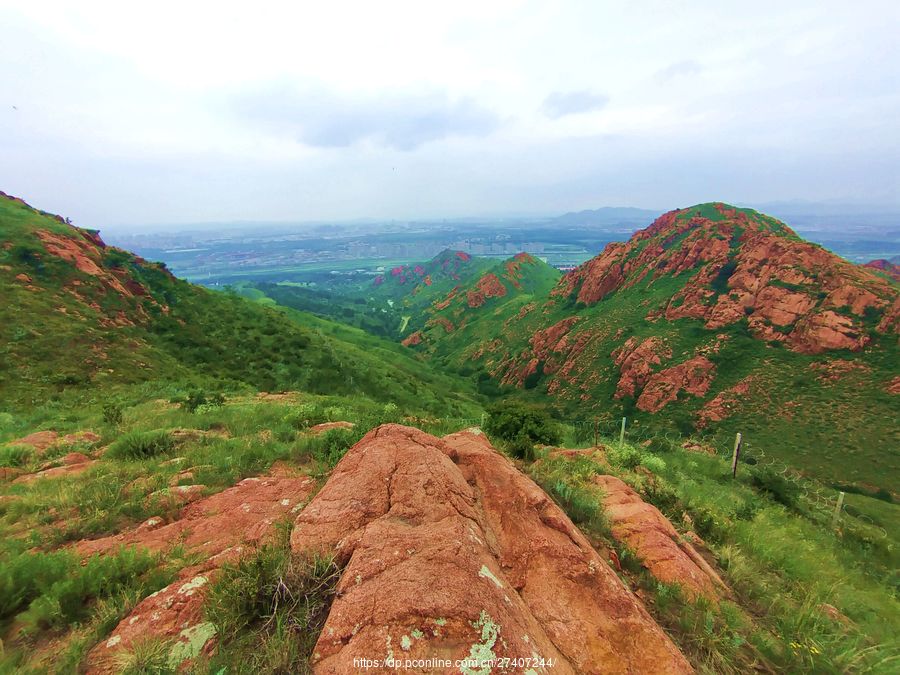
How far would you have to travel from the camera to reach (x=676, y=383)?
143ft

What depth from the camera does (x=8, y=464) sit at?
26.4ft

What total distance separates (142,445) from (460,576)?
30.3 ft

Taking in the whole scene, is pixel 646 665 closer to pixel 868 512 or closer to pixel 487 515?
pixel 487 515

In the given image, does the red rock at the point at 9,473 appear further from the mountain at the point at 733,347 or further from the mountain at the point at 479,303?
the mountain at the point at 479,303

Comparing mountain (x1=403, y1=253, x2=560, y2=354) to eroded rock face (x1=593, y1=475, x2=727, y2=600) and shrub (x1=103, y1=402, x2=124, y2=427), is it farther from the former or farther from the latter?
eroded rock face (x1=593, y1=475, x2=727, y2=600)

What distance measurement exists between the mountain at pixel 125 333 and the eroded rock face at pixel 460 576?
67.2ft

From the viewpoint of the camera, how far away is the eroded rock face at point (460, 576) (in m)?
3.07

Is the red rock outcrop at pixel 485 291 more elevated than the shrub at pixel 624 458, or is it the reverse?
the shrub at pixel 624 458

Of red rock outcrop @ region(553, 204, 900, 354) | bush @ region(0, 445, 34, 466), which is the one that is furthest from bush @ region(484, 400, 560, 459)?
red rock outcrop @ region(553, 204, 900, 354)

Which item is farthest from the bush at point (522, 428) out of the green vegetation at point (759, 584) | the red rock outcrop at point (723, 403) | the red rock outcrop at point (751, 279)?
the red rock outcrop at point (751, 279)

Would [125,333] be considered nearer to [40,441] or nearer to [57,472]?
[40,441]

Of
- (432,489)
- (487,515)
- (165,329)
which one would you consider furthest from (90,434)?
(165,329)

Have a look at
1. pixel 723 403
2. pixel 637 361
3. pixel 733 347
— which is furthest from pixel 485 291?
→ pixel 723 403

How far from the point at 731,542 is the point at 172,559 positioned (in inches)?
393
